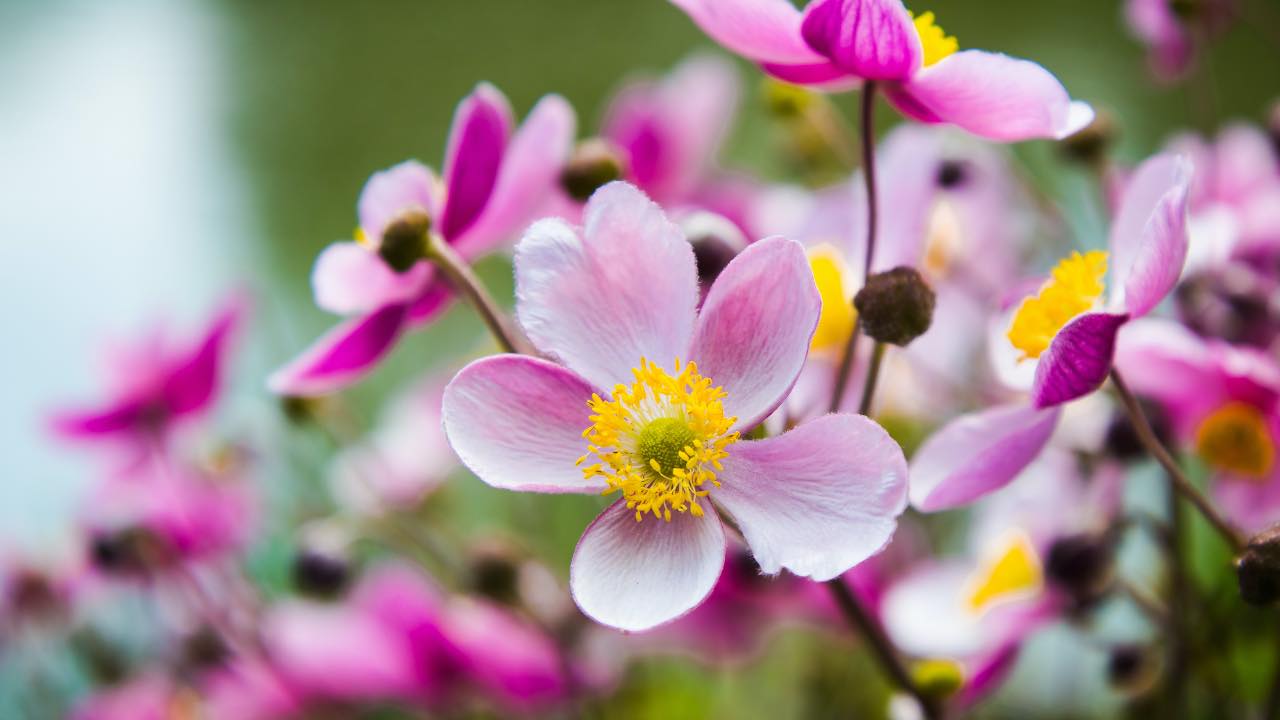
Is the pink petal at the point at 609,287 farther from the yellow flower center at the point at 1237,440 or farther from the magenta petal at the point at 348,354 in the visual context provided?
the yellow flower center at the point at 1237,440

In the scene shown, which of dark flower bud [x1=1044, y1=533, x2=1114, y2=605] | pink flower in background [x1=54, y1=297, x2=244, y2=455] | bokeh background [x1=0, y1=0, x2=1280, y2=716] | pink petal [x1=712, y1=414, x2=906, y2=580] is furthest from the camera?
bokeh background [x1=0, y1=0, x2=1280, y2=716]

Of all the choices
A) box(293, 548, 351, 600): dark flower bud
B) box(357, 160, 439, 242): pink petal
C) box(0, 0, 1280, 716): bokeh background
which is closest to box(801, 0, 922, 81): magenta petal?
box(357, 160, 439, 242): pink petal

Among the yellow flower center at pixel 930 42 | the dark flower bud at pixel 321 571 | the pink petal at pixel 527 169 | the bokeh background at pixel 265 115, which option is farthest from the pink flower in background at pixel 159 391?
the bokeh background at pixel 265 115

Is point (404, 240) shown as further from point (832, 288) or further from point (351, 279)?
point (832, 288)

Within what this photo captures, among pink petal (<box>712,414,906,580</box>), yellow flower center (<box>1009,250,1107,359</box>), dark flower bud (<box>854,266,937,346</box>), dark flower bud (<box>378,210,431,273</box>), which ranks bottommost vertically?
yellow flower center (<box>1009,250,1107,359</box>)

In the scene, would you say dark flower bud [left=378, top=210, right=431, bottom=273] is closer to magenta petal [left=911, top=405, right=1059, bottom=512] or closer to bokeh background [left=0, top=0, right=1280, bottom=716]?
magenta petal [left=911, top=405, right=1059, bottom=512]

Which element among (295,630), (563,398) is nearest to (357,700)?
(295,630)
